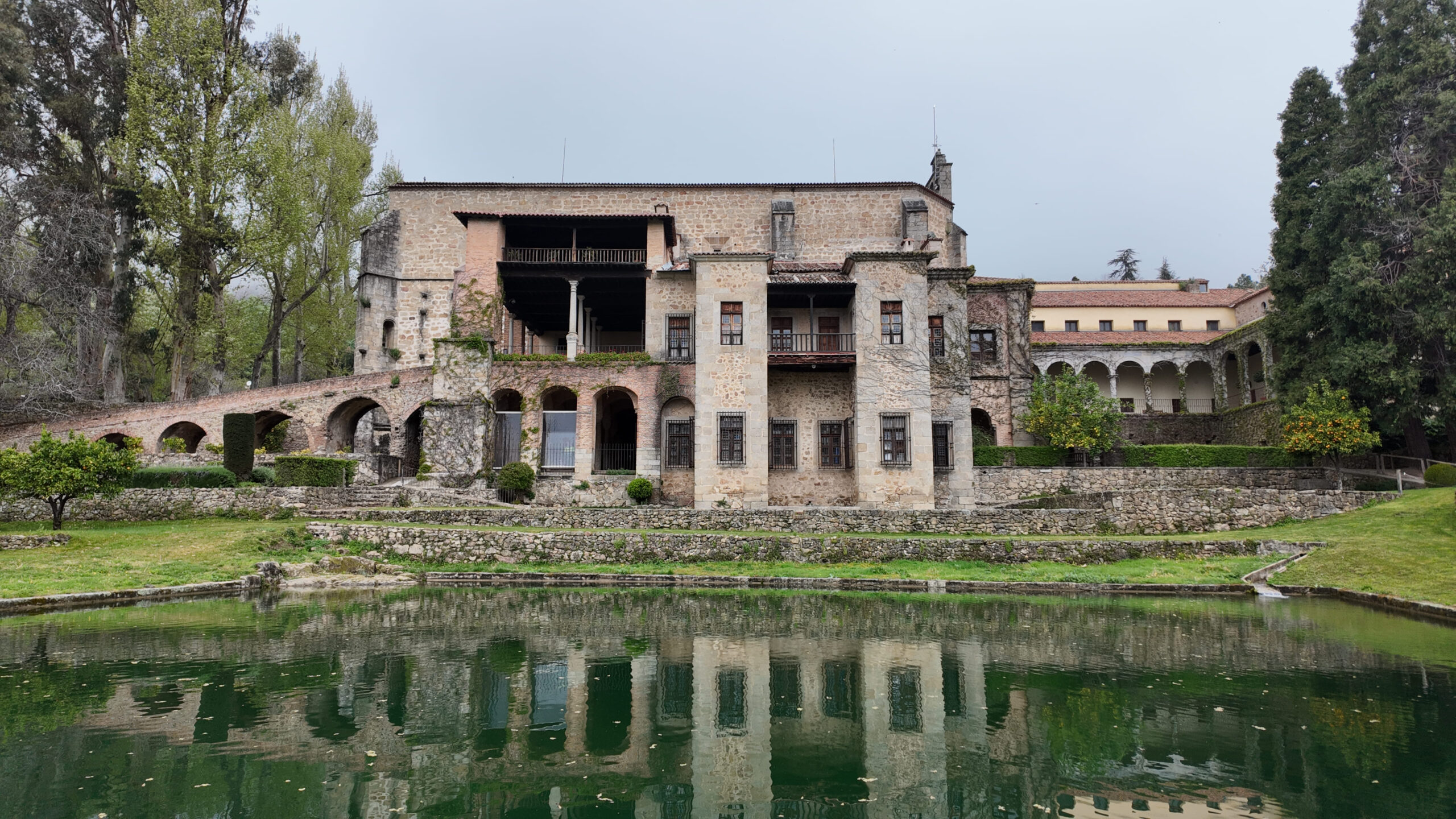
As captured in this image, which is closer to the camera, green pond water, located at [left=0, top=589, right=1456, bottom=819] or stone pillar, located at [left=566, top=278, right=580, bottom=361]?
green pond water, located at [left=0, top=589, right=1456, bottom=819]

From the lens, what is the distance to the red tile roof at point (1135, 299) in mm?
43000

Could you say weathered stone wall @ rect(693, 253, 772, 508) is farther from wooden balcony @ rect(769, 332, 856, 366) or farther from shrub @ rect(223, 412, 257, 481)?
shrub @ rect(223, 412, 257, 481)

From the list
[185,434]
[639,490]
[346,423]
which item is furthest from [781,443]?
[185,434]

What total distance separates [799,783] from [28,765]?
6.07 meters

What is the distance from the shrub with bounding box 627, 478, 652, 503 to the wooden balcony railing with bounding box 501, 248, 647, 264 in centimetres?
865

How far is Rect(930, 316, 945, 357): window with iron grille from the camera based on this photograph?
90.6 ft

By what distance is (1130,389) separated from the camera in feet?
136

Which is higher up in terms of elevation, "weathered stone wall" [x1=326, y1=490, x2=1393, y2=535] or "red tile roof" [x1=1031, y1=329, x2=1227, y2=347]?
"red tile roof" [x1=1031, y1=329, x2=1227, y2=347]

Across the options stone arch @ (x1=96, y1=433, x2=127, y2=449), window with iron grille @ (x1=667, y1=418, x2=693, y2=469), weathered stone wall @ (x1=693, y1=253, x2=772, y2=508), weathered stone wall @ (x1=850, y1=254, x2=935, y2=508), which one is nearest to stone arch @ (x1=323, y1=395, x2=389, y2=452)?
stone arch @ (x1=96, y1=433, x2=127, y2=449)

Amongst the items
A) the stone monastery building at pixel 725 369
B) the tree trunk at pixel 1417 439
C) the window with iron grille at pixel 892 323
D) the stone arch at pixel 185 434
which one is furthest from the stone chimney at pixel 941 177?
the stone arch at pixel 185 434

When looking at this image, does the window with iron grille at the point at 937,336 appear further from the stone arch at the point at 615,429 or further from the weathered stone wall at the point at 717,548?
the stone arch at the point at 615,429

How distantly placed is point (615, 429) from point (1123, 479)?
19.8 m

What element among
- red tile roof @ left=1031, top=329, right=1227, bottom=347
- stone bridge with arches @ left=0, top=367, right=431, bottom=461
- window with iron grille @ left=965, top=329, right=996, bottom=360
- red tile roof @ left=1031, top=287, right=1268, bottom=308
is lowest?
stone bridge with arches @ left=0, top=367, right=431, bottom=461

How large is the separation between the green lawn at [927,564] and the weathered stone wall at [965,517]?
3.01ft
